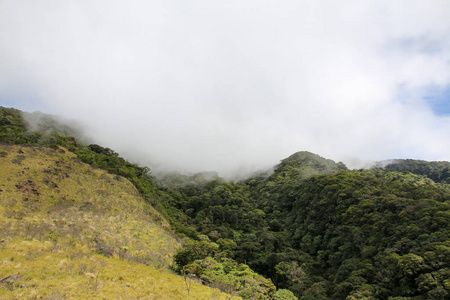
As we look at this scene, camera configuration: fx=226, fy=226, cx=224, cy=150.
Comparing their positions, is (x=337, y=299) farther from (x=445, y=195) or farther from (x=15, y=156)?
(x=15, y=156)

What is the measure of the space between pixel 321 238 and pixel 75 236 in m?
61.9

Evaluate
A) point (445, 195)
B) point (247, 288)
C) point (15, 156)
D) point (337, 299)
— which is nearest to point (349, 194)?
point (445, 195)

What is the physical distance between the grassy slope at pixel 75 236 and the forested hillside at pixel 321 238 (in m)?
3.91

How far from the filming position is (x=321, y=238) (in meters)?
65.3

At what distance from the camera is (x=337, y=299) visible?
3841 cm

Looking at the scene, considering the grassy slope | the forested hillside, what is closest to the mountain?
the forested hillside

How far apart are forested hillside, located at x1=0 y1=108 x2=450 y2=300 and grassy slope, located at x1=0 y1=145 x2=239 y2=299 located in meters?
3.91

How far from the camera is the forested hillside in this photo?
31703mm

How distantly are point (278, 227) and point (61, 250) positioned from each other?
77451mm

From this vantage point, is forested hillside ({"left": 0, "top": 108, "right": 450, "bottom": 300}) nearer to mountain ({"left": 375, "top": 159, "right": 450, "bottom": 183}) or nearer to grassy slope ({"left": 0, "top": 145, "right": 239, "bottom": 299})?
mountain ({"left": 375, "top": 159, "right": 450, "bottom": 183})

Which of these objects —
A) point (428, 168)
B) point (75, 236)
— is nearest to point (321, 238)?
point (75, 236)

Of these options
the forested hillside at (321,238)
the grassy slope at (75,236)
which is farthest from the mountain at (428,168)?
the grassy slope at (75,236)

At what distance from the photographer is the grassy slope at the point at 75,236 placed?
54.5ft

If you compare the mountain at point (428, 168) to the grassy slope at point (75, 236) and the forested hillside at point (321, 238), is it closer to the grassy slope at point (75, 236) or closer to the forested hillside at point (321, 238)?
the forested hillside at point (321, 238)
